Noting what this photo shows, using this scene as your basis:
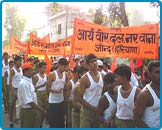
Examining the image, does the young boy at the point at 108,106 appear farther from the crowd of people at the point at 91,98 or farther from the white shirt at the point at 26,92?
the white shirt at the point at 26,92

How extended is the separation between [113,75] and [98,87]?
580 millimetres

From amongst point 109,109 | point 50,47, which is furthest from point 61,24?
point 109,109

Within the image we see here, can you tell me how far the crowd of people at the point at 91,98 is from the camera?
459cm

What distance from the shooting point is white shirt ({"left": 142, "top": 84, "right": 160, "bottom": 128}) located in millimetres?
4441

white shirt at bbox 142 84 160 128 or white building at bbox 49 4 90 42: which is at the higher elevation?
white building at bbox 49 4 90 42

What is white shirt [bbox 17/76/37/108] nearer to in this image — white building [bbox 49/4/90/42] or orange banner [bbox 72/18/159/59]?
orange banner [bbox 72/18/159/59]

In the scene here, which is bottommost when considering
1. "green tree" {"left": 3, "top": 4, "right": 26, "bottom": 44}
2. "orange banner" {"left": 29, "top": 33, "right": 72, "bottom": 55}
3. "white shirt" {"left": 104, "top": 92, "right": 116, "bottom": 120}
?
"white shirt" {"left": 104, "top": 92, "right": 116, "bottom": 120}

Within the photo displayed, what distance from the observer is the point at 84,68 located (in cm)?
672

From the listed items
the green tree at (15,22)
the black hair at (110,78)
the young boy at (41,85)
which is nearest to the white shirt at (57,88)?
the young boy at (41,85)

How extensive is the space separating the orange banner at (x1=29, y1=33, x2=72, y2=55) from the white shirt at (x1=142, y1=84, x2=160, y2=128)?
7.75m

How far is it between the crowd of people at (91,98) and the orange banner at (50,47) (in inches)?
143

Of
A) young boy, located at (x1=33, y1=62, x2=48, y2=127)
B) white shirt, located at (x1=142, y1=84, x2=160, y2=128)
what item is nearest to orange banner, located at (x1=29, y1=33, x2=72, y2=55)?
young boy, located at (x1=33, y1=62, x2=48, y2=127)

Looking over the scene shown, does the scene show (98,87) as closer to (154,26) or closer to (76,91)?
(76,91)

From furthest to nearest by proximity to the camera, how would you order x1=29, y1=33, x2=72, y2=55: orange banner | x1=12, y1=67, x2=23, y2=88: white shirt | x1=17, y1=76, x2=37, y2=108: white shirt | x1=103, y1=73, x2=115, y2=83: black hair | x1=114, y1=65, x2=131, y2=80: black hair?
x1=29, y1=33, x2=72, y2=55: orange banner, x1=12, y1=67, x2=23, y2=88: white shirt, x1=17, y1=76, x2=37, y2=108: white shirt, x1=103, y1=73, x2=115, y2=83: black hair, x1=114, y1=65, x2=131, y2=80: black hair
